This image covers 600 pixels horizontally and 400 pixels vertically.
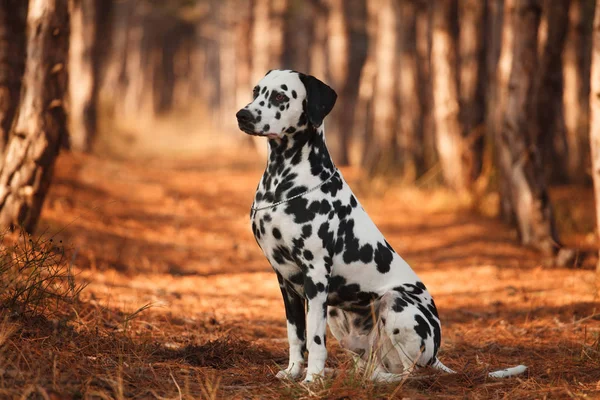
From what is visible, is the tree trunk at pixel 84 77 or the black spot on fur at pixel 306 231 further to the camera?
the tree trunk at pixel 84 77

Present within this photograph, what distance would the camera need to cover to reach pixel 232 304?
773 centimetres

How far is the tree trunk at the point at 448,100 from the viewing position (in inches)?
516

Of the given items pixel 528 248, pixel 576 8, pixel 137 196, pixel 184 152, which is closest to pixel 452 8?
pixel 576 8

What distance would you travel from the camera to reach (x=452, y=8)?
13.8 metres

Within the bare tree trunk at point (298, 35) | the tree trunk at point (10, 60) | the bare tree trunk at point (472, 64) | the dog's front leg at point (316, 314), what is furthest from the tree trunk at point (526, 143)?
the bare tree trunk at point (298, 35)

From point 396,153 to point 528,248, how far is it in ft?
20.7

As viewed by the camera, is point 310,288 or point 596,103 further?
point 596,103

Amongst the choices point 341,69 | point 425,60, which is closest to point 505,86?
point 425,60

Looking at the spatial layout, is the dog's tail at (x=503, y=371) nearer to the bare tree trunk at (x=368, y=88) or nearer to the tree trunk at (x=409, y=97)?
the tree trunk at (x=409, y=97)

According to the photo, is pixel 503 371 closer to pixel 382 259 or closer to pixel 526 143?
pixel 382 259

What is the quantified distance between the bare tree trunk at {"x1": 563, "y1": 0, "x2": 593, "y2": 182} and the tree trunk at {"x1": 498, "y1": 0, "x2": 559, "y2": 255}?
423cm

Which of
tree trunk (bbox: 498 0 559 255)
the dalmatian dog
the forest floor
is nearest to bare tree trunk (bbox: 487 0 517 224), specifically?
tree trunk (bbox: 498 0 559 255)

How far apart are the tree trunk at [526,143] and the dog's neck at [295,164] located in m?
5.84

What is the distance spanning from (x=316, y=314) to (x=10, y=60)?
563cm
